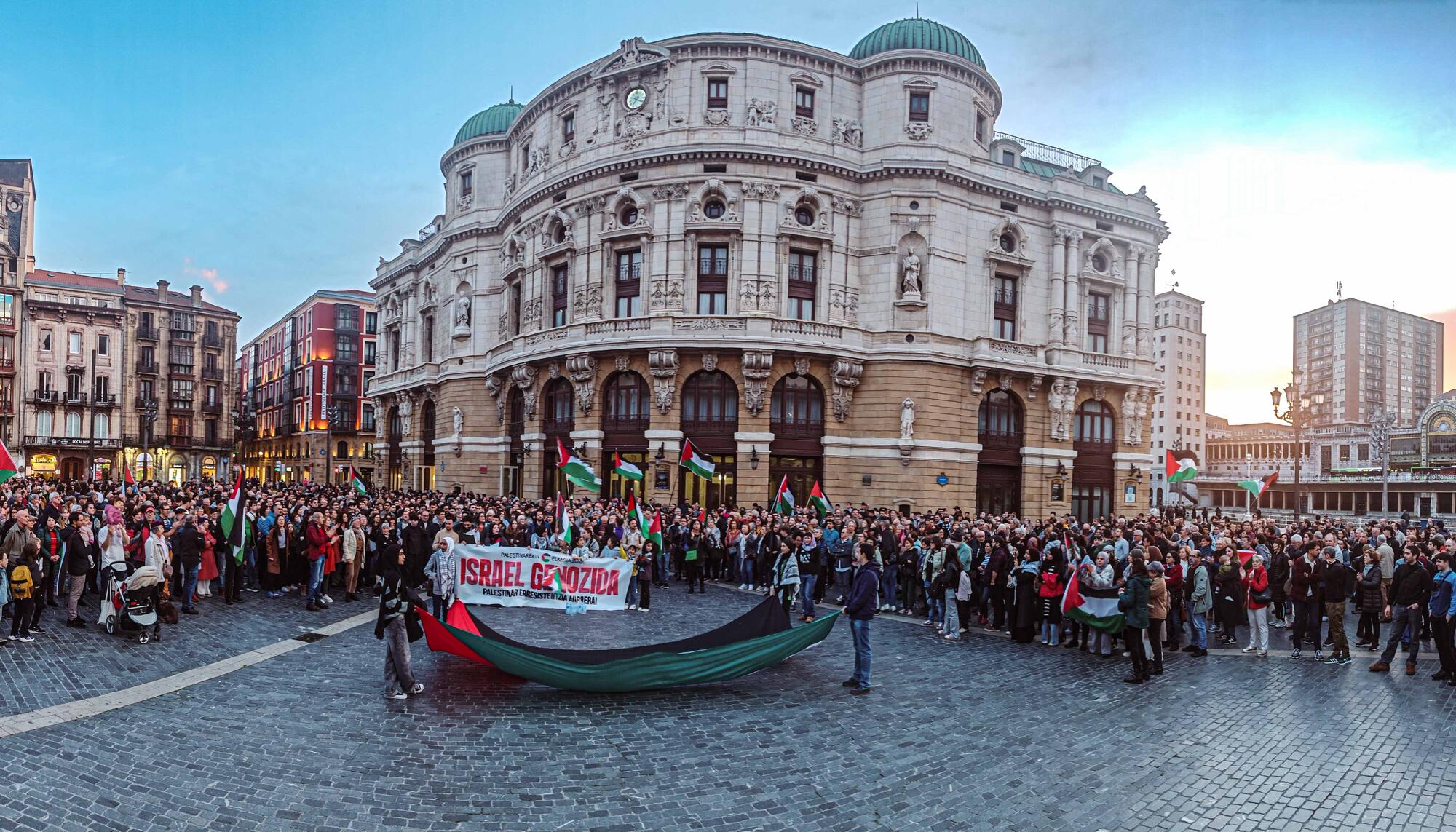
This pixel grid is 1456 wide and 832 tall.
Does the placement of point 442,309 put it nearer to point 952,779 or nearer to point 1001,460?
point 1001,460

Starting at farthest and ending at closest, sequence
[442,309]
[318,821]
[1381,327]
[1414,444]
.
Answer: [1381,327] → [1414,444] → [442,309] → [318,821]

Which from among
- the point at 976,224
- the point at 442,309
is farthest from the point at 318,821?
the point at 442,309

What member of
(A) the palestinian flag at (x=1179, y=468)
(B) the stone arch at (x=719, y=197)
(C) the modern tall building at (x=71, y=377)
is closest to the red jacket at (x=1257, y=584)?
(A) the palestinian flag at (x=1179, y=468)

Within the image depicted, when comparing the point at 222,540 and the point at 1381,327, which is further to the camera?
the point at 1381,327

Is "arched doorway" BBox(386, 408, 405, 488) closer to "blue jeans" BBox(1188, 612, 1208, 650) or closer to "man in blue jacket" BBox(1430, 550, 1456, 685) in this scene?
"blue jeans" BBox(1188, 612, 1208, 650)

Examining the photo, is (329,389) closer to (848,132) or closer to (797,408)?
(797,408)

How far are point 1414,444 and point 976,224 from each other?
298 feet

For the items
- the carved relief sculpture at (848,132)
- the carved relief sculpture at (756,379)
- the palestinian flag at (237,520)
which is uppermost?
the carved relief sculpture at (848,132)

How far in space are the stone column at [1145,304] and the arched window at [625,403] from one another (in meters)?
29.1

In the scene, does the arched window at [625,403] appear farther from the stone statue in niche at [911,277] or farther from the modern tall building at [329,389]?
the modern tall building at [329,389]

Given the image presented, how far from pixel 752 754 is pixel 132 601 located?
11652mm

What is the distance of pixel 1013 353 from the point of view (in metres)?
41.3

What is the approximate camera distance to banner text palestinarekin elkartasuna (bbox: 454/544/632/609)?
17.0 meters

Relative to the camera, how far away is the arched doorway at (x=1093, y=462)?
44344mm
